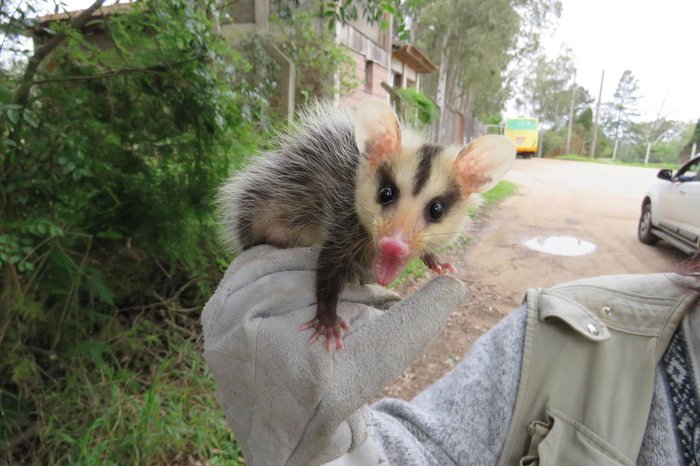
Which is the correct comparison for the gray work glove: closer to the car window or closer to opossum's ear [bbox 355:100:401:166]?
opossum's ear [bbox 355:100:401:166]

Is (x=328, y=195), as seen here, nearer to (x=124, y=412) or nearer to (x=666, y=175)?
(x=124, y=412)

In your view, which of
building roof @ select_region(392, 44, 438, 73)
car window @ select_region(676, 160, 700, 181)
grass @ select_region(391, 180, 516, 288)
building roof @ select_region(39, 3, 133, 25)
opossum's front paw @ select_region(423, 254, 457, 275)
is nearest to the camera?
opossum's front paw @ select_region(423, 254, 457, 275)

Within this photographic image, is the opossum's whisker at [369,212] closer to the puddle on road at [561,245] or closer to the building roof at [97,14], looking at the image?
the building roof at [97,14]

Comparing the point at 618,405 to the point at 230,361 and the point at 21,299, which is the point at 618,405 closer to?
the point at 230,361

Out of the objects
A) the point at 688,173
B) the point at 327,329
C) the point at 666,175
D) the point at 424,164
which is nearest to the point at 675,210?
the point at 666,175

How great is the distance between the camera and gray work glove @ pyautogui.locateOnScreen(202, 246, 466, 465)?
1.16 m

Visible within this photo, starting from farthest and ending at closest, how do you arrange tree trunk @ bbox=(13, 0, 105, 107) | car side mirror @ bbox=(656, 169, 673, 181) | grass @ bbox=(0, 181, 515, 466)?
car side mirror @ bbox=(656, 169, 673, 181) → grass @ bbox=(0, 181, 515, 466) → tree trunk @ bbox=(13, 0, 105, 107)

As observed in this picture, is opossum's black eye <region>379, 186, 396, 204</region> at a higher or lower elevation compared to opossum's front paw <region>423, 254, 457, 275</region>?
higher

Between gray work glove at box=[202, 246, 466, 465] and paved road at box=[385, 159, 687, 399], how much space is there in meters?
0.84

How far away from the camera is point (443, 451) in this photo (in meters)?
1.36

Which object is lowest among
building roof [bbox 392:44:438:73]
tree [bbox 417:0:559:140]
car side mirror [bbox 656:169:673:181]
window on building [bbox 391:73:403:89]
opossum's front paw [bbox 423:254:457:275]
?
car side mirror [bbox 656:169:673:181]

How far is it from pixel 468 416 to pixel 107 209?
2.17 m

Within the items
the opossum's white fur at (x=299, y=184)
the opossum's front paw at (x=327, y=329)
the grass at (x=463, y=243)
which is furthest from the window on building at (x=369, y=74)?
the opossum's front paw at (x=327, y=329)

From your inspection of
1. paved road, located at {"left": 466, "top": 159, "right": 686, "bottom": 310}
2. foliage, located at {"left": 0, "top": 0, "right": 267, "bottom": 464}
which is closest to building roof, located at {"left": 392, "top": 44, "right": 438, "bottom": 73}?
paved road, located at {"left": 466, "top": 159, "right": 686, "bottom": 310}
